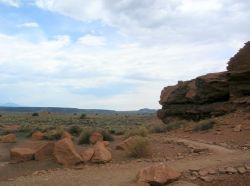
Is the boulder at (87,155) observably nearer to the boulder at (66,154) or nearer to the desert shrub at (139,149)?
the boulder at (66,154)

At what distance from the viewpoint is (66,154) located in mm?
18344

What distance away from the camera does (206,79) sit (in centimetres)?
3130

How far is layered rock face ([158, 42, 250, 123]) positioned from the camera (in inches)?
1107

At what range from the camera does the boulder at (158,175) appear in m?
13.0

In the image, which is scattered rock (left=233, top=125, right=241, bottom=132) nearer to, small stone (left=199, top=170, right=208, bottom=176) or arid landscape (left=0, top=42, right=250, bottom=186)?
arid landscape (left=0, top=42, right=250, bottom=186)

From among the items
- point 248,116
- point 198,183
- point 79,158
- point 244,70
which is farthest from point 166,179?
point 244,70

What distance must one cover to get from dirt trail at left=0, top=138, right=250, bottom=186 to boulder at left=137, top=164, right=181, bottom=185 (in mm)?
643

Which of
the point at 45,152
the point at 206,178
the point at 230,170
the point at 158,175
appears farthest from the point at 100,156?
the point at 230,170

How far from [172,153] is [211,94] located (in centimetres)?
1260

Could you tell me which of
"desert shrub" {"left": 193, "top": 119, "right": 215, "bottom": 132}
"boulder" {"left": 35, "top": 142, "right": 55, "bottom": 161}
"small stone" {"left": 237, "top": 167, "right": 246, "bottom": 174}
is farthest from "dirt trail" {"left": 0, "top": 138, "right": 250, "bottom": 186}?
"desert shrub" {"left": 193, "top": 119, "right": 215, "bottom": 132}

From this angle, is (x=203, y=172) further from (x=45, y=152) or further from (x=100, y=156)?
(x=45, y=152)

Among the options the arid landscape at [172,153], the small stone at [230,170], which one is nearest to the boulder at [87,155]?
the arid landscape at [172,153]

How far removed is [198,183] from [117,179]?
2.72 m

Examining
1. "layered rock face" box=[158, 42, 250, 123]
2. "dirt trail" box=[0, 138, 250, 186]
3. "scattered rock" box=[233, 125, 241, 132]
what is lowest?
"dirt trail" box=[0, 138, 250, 186]
